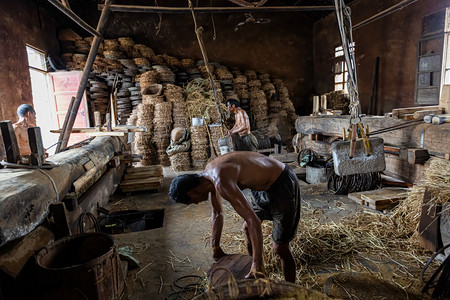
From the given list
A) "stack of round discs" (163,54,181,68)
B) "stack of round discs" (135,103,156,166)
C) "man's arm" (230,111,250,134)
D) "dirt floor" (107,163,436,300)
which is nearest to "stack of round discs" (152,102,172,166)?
"stack of round discs" (135,103,156,166)

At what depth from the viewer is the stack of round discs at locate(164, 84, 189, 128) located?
415 inches

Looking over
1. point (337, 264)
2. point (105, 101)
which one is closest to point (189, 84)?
point (105, 101)

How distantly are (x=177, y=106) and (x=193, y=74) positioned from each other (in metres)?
2.42

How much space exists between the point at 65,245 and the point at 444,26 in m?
9.81

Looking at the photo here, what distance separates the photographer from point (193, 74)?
1228 centimetres

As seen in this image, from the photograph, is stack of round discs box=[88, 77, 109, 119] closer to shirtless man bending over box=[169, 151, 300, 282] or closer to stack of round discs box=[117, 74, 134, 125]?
stack of round discs box=[117, 74, 134, 125]

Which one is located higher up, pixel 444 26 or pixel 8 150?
pixel 444 26

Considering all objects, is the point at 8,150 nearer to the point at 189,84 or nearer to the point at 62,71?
the point at 62,71

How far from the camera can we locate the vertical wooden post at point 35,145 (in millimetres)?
3193

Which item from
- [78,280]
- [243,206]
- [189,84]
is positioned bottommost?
[78,280]

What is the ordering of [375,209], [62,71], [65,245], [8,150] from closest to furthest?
[65,245], [8,150], [375,209], [62,71]

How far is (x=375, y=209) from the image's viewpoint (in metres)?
4.64

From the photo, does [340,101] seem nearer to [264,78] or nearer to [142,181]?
[264,78]

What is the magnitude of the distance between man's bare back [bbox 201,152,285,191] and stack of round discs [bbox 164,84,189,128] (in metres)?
7.85
